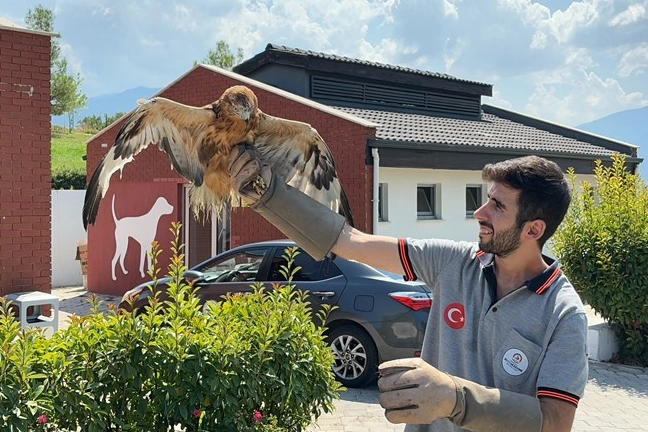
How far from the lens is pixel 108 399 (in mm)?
3375

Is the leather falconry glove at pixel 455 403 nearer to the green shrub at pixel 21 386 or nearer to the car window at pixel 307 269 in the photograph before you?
the green shrub at pixel 21 386

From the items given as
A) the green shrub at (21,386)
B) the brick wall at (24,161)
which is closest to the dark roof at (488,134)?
the brick wall at (24,161)

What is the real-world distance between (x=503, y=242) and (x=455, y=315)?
31 cm

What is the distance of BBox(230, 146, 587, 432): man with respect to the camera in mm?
1807

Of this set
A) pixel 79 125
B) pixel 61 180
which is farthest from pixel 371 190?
pixel 79 125

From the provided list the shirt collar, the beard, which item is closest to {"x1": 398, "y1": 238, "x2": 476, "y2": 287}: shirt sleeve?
the shirt collar

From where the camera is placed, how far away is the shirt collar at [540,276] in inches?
80.0

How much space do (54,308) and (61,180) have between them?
2186 cm

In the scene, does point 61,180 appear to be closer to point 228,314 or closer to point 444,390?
point 228,314

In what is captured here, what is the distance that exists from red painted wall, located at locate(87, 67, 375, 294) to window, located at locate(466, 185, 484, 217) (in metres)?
3.84

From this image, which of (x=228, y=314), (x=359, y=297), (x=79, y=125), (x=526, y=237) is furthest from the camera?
(x=79, y=125)

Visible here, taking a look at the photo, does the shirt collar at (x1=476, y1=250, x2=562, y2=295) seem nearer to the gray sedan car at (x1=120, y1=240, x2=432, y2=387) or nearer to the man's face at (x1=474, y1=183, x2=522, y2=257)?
the man's face at (x1=474, y1=183, x2=522, y2=257)

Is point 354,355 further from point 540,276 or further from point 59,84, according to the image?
point 59,84

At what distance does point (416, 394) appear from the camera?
179 cm
